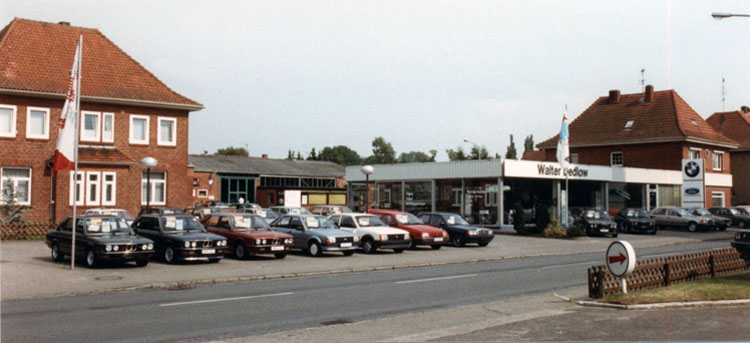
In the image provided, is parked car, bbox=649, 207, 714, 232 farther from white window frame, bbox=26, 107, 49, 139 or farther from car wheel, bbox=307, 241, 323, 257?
white window frame, bbox=26, 107, 49, 139

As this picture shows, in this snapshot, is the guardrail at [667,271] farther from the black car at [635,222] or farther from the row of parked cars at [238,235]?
the black car at [635,222]

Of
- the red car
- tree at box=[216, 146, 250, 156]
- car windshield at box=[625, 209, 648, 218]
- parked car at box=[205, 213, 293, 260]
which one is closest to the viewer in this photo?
parked car at box=[205, 213, 293, 260]

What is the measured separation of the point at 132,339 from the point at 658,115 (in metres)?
57.6

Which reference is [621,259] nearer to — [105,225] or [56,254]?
[105,225]

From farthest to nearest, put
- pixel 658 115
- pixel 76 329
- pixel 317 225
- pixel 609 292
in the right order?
pixel 658 115 < pixel 317 225 < pixel 609 292 < pixel 76 329

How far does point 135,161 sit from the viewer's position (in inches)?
1490

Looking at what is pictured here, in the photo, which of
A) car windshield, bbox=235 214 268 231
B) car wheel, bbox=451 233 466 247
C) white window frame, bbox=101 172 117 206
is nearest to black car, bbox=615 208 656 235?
car wheel, bbox=451 233 466 247

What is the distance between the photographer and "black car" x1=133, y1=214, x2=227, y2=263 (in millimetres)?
20828

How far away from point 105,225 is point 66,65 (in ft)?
67.2

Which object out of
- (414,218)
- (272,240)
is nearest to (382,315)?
(272,240)

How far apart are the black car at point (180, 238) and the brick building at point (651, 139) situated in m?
41.3

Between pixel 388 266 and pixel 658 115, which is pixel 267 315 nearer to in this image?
pixel 388 266

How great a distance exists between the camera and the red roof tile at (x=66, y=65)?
35469 millimetres

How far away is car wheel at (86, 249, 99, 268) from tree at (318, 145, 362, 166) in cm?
13143
